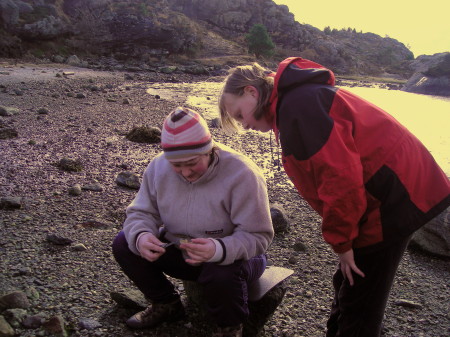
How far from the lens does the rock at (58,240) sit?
3.75m

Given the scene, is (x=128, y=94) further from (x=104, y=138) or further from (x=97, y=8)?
(x=97, y=8)

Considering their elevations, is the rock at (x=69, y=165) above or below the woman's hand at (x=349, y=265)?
below

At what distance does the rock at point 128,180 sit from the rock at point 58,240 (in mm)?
1955

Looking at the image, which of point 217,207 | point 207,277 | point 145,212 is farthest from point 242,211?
point 145,212

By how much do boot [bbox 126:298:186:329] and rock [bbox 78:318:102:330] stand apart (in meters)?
0.18

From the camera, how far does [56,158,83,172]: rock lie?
6113mm

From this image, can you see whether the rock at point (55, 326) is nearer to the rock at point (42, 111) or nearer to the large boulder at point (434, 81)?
the rock at point (42, 111)

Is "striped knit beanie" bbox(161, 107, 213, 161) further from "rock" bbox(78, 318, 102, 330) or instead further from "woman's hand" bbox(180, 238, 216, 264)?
"rock" bbox(78, 318, 102, 330)

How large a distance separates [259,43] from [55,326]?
45.8 metres

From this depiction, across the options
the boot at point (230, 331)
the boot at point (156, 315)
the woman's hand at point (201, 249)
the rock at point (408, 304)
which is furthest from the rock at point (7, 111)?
the rock at point (408, 304)

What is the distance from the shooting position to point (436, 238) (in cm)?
448

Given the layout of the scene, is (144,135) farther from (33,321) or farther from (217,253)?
(217,253)

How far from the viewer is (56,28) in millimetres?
31969

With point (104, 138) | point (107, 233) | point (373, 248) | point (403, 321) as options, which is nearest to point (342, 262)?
point (373, 248)
